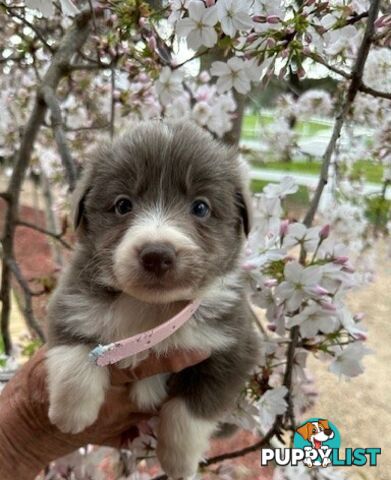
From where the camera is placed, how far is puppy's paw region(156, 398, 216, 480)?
183 centimetres

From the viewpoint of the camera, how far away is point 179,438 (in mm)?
1828

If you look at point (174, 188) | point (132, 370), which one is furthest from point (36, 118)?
point (132, 370)

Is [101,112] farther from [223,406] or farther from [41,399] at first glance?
[223,406]

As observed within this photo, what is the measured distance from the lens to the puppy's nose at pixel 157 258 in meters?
1.42

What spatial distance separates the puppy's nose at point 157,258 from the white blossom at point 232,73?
0.99 meters

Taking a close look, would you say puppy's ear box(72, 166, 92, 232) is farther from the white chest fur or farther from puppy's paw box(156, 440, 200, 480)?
puppy's paw box(156, 440, 200, 480)

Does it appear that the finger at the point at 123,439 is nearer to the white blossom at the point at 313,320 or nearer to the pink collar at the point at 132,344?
the pink collar at the point at 132,344

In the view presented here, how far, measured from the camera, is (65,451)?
2275mm

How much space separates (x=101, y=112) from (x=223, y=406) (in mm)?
3203

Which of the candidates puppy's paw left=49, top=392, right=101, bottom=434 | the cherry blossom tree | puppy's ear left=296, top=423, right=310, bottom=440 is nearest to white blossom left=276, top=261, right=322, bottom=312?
the cherry blossom tree

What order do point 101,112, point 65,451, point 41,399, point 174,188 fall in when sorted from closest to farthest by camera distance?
1. point 174,188
2. point 41,399
3. point 65,451
4. point 101,112

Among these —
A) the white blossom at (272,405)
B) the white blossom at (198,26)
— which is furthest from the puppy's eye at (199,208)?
the white blossom at (272,405)

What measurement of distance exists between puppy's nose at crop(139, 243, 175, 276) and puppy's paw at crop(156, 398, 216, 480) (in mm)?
708

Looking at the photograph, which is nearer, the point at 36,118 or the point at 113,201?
the point at 113,201
